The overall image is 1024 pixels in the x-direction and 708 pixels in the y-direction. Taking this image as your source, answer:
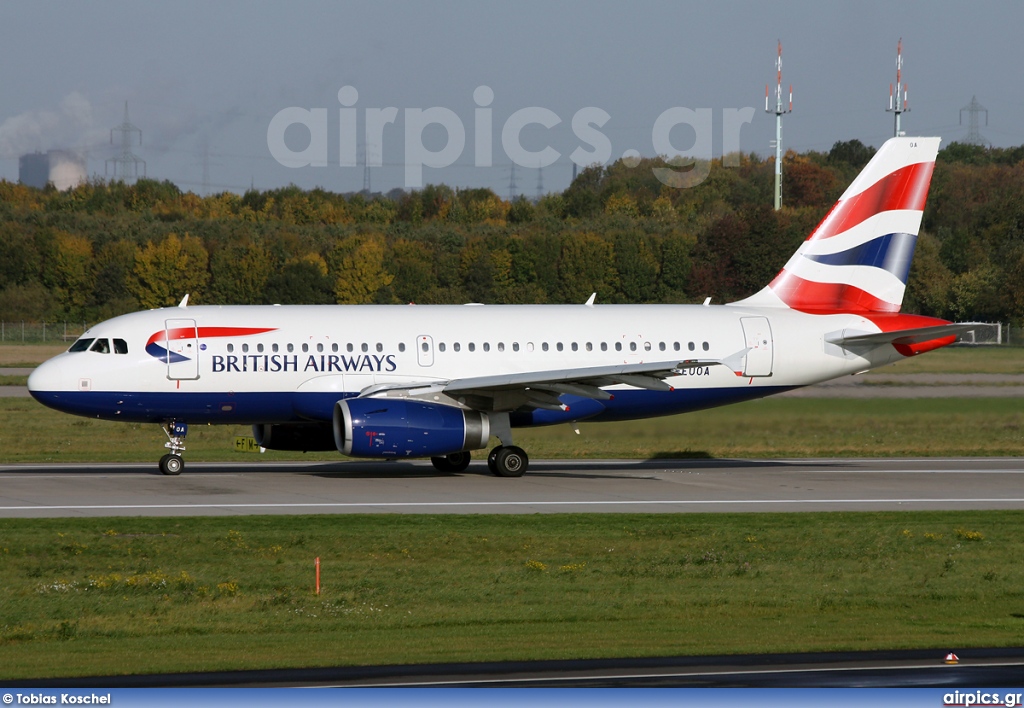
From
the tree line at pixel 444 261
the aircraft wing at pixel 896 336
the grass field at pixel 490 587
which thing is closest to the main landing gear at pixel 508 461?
the grass field at pixel 490 587

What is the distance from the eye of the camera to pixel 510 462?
95.4ft

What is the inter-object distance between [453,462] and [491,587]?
13.5m

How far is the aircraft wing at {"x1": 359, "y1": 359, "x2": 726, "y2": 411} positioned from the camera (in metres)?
27.0

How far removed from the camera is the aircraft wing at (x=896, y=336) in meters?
29.1

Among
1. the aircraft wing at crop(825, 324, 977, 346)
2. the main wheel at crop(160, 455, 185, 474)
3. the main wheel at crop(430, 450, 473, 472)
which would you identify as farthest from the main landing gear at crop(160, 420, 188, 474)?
the aircraft wing at crop(825, 324, 977, 346)

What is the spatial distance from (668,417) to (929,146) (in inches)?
375

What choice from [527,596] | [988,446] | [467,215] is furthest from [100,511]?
[467,215]

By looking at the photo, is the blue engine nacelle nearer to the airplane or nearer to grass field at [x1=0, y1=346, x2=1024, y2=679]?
the airplane

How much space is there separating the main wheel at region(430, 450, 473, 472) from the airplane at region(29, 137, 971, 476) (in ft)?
0.10

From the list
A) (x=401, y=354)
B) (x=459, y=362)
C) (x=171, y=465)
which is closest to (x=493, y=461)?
(x=459, y=362)

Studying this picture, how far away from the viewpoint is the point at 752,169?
481 ft

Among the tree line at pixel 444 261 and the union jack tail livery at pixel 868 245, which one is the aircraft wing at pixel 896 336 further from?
the tree line at pixel 444 261

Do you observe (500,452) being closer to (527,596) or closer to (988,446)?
(527,596)

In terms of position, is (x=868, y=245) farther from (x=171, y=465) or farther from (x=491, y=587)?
(x=491, y=587)
